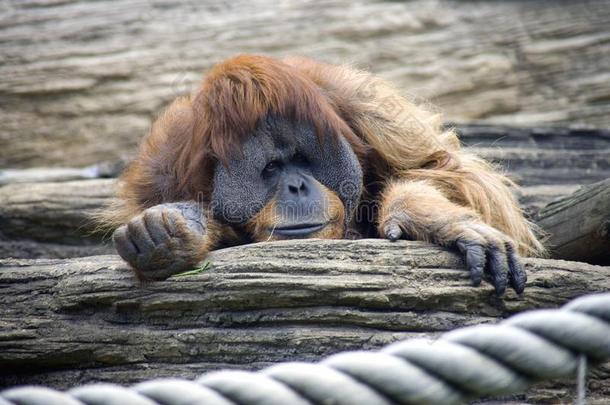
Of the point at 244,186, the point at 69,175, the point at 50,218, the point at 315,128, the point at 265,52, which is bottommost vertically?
the point at 50,218

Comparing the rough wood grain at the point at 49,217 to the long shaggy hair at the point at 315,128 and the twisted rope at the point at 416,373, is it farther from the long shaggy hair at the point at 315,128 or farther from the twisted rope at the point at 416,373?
the twisted rope at the point at 416,373

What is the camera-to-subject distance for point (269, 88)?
365 cm

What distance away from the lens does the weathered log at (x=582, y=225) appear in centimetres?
355

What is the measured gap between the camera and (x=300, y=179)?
11.7ft

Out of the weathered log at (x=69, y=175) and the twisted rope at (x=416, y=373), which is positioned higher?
the twisted rope at (x=416, y=373)

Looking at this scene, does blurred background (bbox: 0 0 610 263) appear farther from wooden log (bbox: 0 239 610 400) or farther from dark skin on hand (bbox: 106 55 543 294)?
wooden log (bbox: 0 239 610 400)

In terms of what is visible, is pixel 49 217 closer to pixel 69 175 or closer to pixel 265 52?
pixel 69 175

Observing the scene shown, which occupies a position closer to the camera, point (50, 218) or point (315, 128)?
point (315, 128)

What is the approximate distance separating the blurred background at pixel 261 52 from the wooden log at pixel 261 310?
3.13 m

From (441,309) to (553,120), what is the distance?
3795mm

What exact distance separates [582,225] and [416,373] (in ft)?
7.35

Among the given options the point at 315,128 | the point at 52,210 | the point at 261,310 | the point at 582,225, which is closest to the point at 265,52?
the point at 52,210

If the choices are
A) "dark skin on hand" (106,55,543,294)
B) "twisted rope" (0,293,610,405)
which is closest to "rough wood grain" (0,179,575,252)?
"dark skin on hand" (106,55,543,294)

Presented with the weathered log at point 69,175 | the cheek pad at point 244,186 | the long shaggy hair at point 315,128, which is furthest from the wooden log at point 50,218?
the cheek pad at point 244,186
